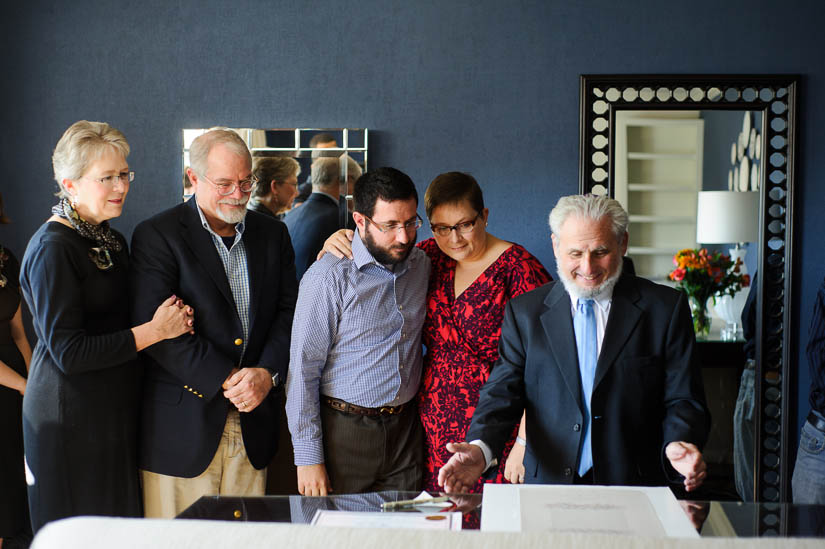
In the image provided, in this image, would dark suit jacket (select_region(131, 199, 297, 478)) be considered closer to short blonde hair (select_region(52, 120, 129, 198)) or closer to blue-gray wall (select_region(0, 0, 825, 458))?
short blonde hair (select_region(52, 120, 129, 198))

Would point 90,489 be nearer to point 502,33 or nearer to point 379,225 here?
point 379,225

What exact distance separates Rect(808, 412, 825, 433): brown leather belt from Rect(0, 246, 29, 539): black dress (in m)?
3.00

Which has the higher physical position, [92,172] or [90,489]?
[92,172]

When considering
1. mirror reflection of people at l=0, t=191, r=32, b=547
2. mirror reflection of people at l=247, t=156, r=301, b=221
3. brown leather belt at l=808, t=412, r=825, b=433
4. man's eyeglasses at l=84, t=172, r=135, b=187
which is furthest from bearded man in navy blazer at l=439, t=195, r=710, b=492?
mirror reflection of people at l=0, t=191, r=32, b=547

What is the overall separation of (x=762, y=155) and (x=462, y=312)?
81.6 inches

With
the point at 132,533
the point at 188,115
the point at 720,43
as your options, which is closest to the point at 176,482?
the point at 132,533

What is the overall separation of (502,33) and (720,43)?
104 centimetres

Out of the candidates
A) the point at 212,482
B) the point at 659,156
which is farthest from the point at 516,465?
the point at 659,156

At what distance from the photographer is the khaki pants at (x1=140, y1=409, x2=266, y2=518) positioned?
2400 mm

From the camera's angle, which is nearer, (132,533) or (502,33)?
(132,533)

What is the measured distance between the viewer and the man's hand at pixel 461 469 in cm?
173

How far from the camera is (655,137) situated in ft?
11.9

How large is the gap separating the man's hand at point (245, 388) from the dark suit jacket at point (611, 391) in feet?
2.39

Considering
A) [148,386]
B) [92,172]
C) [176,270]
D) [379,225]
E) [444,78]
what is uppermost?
[444,78]
